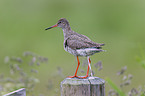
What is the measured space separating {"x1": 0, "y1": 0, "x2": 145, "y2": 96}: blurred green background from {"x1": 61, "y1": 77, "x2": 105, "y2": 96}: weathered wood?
4.36 metres

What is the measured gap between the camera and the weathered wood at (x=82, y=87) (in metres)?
3.22

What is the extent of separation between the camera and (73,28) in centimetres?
1125

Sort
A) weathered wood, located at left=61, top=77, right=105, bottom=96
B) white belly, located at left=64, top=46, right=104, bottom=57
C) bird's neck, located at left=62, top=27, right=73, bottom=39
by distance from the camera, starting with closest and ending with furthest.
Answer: weathered wood, located at left=61, top=77, right=105, bottom=96 < white belly, located at left=64, top=46, right=104, bottom=57 < bird's neck, located at left=62, top=27, right=73, bottom=39

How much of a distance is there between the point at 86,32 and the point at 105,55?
1.75 m

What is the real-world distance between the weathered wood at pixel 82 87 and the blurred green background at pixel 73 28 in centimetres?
436

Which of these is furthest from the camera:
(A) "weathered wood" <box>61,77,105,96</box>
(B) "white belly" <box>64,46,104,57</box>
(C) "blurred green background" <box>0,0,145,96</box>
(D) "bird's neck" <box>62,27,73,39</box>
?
(C) "blurred green background" <box>0,0,145,96</box>

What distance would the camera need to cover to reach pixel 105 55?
30.8 feet

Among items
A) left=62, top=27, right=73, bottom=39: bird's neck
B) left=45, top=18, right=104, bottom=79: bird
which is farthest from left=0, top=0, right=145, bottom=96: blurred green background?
left=45, top=18, right=104, bottom=79: bird

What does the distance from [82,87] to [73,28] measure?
8.10 metres

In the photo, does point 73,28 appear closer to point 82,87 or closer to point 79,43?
point 79,43

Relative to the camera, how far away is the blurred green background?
9039 mm

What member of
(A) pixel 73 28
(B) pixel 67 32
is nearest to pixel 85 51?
(B) pixel 67 32

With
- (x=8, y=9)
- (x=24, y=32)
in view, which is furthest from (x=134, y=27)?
(x=8, y=9)

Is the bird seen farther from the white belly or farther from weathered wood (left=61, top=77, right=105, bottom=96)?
weathered wood (left=61, top=77, right=105, bottom=96)
